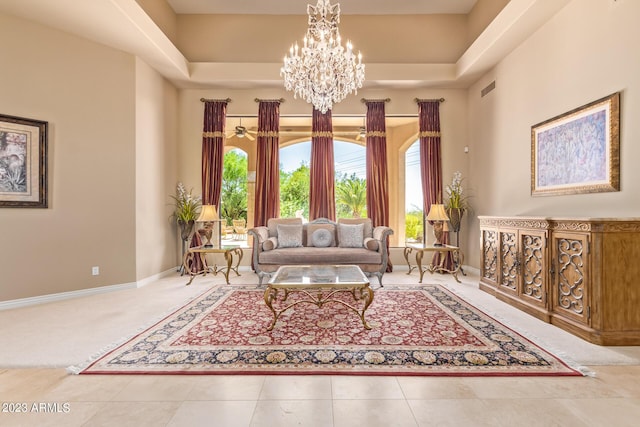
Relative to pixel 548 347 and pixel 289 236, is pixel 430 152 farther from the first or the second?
pixel 548 347

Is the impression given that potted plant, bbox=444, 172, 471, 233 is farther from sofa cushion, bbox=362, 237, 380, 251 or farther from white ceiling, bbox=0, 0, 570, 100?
white ceiling, bbox=0, 0, 570, 100

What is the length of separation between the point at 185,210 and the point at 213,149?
1337 mm

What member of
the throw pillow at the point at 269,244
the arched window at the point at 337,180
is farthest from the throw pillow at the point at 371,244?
the arched window at the point at 337,180

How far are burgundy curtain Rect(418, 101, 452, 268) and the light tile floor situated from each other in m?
3.76

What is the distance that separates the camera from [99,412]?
1.78 metres

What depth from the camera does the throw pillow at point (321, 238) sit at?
541 cm

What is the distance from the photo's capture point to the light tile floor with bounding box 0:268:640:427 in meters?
1.72

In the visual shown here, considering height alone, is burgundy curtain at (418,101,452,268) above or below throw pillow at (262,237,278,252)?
above

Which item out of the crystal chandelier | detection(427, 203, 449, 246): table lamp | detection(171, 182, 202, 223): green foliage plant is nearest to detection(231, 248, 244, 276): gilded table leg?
detection(171, 182, 202, 223): green foliage plant

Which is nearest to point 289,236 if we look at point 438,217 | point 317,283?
point 317,283

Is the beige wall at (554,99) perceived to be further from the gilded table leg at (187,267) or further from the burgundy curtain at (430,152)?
the gilded table leg at (187,267)

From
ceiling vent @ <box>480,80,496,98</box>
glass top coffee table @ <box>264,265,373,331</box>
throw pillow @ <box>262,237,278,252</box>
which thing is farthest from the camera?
ceiling vent @ <box>480,80,496,98</box>

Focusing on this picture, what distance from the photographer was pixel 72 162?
4355 mm

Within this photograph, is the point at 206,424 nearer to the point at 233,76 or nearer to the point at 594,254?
the point at 594,254
